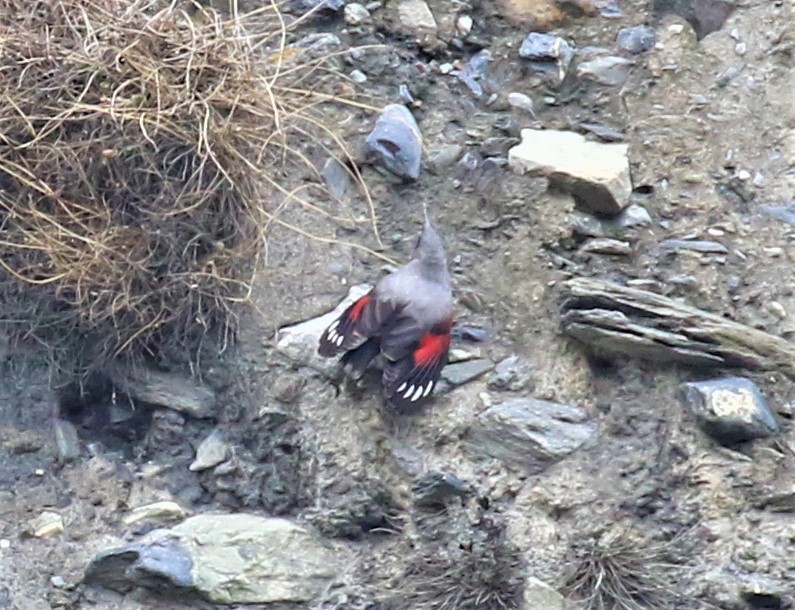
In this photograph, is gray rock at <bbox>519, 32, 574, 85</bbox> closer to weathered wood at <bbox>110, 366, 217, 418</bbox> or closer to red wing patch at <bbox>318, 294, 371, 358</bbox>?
red wing patch at <bbox>318, 294, 371, 358</bbox>

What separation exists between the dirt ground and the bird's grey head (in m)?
0.13

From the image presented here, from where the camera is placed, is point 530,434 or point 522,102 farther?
point 522,102

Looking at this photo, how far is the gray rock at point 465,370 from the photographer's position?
2561mm

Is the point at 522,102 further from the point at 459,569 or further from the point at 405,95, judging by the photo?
the point at 459,569

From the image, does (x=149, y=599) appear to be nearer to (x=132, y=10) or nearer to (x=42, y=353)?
(x=42, y=353)

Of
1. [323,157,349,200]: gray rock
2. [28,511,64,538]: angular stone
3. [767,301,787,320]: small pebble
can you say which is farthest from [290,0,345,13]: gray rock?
[28,511,64,538]: angular stone

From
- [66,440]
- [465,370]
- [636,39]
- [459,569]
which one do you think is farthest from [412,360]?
[636,39]

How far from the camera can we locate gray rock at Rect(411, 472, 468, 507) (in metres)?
2.43

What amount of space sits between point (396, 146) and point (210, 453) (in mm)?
647

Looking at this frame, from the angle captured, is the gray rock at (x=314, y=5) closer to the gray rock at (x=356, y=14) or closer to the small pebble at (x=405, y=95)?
the gray rock at (x=356, y=14)

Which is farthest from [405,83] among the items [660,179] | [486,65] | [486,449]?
[486,449]

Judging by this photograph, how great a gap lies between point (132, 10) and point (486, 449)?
0.88 metres

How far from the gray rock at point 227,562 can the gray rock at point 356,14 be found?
1.02 metres

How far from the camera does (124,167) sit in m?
2.47
